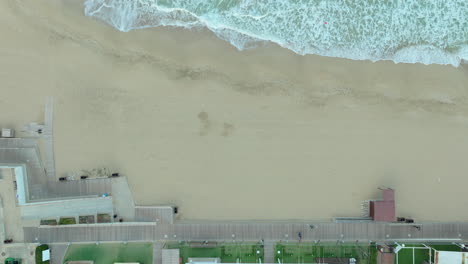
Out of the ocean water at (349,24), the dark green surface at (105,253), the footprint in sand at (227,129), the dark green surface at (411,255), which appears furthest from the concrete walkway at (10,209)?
the dark green surface at (411,255)

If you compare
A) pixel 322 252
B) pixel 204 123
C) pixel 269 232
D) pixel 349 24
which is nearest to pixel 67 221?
pixel 204 123

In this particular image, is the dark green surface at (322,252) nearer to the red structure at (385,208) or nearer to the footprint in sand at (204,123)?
the red structure at (385,208)

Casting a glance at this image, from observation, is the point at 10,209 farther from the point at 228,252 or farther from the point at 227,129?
the point at 227,129

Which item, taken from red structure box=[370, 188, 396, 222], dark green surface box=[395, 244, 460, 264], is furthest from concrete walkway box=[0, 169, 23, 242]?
dark green surface box=[395, 244, 460, 264]

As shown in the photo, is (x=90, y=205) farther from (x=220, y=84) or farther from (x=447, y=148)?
(x=447, y=148)

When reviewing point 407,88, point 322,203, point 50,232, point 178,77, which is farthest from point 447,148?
point 50,232

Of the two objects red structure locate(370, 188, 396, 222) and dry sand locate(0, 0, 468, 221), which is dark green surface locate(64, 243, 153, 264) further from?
red structure locate(370, 188, 396, 222)
